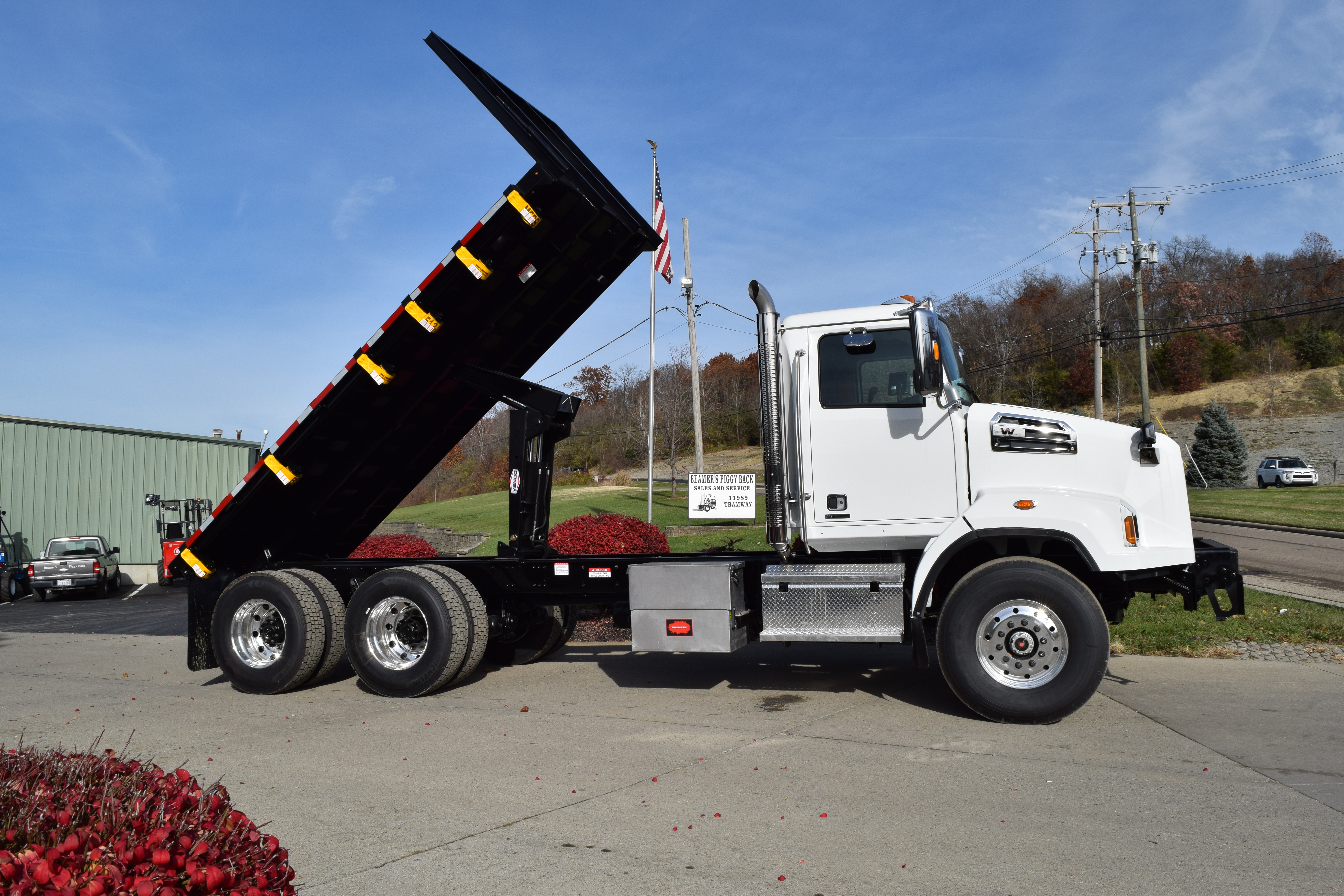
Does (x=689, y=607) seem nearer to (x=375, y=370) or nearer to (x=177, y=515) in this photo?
(x=375, y=370)

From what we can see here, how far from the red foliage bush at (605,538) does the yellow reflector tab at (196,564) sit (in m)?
3.67

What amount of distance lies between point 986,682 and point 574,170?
15.9 ft

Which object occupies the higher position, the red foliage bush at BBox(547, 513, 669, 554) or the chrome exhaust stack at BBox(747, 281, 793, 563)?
the chrome exhaust stack at BBox(747, 281, 793, 563)

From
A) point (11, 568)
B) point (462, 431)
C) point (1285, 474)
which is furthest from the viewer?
point (1285, 474)

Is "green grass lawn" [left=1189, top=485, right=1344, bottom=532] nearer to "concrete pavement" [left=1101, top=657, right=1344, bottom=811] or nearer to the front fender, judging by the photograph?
"concrete pavement" [left=1101, top=657, right=1344, bottom=811]

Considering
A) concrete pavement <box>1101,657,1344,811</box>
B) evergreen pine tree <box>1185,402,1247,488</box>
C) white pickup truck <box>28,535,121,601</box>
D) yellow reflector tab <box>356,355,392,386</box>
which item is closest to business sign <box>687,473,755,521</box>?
concrete pavement <box>1101,657,1344,811</box>

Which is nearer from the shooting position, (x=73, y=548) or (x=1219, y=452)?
(x=73, y=548)

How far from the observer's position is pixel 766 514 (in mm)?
7113

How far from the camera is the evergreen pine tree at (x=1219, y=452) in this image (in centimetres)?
4834

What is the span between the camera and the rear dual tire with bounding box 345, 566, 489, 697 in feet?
25.1

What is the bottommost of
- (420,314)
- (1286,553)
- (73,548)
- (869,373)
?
(1286,553)

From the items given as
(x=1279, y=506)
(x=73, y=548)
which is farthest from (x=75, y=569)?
(x=1279, y=506)

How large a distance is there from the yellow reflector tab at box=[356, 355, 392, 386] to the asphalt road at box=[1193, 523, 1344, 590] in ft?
30.7

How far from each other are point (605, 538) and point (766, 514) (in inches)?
175
